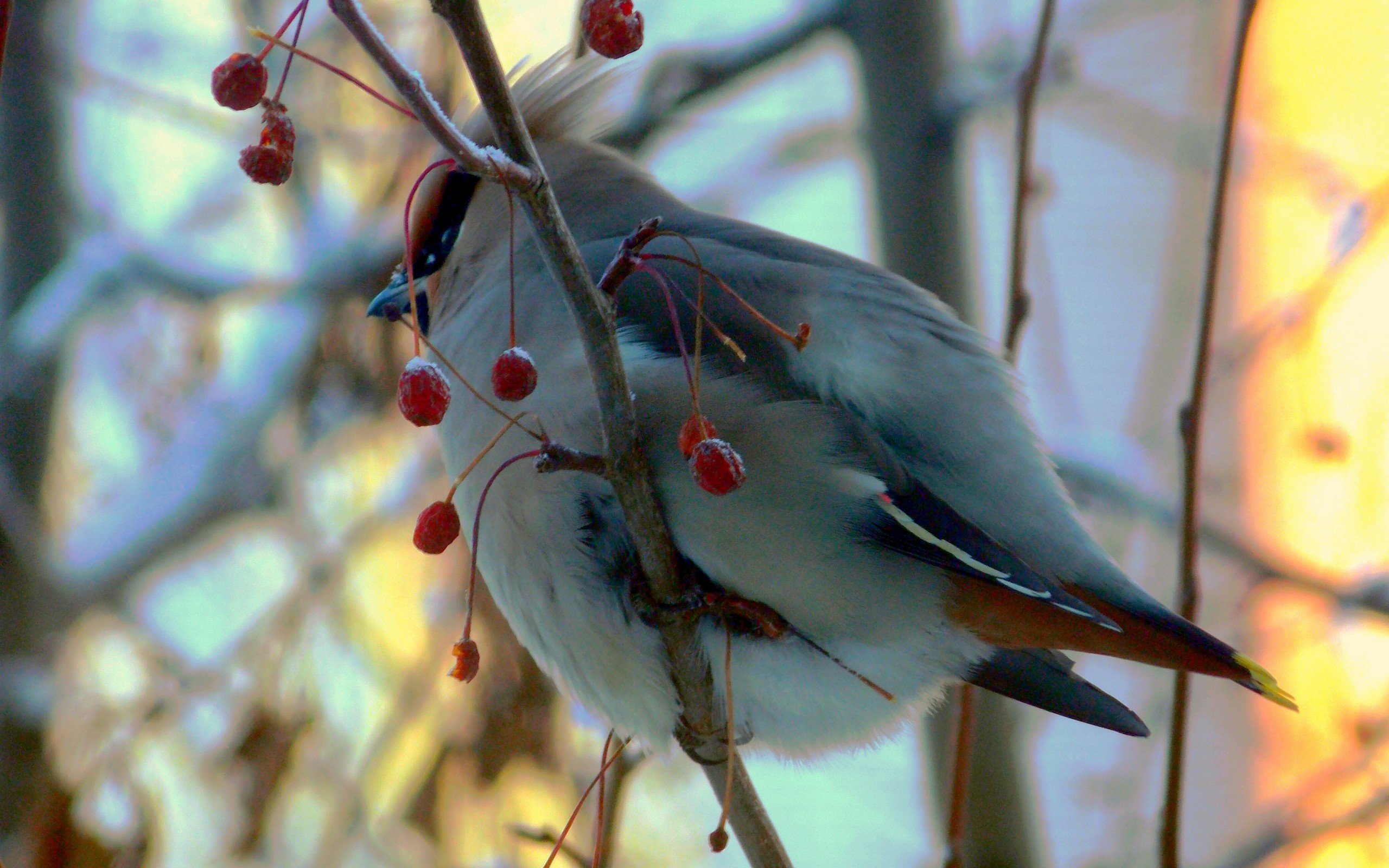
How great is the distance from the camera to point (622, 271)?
1161 mm

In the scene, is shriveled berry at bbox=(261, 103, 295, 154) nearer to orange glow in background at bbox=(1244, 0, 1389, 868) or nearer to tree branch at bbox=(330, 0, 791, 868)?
tree branch at bbox=(330, 0, 791, 868)

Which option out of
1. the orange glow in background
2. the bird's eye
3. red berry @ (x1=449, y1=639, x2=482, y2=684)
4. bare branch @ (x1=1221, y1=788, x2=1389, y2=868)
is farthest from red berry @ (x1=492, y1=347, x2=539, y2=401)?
bare branch @ (x1=1221, y1=788, x2=1389, y2=868)

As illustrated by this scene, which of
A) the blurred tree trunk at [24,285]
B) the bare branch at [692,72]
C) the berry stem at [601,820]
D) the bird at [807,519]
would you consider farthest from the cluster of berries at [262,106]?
the blurred tree trunk at [24,285]

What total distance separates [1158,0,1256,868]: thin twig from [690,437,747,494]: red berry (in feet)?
1.84

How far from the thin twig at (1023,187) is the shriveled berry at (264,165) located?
0.88 metres

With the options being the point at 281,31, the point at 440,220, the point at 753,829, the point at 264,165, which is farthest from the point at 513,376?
the point at 440,220

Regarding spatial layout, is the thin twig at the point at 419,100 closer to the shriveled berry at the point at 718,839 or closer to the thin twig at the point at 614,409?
the thin twig at the point at 614,409

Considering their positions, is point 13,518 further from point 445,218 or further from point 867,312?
point 867,312

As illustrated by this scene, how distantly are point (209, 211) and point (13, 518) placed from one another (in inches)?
68.7

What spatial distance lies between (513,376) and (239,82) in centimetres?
39

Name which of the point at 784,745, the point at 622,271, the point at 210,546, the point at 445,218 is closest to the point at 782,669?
the point at 784,745

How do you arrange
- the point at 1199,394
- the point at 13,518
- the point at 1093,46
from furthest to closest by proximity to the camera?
the point at 1093,46 < the point at 13,518 < the point at 1199,394

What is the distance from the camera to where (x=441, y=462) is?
441cm

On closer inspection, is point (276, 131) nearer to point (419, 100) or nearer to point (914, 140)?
point (419, 100)
